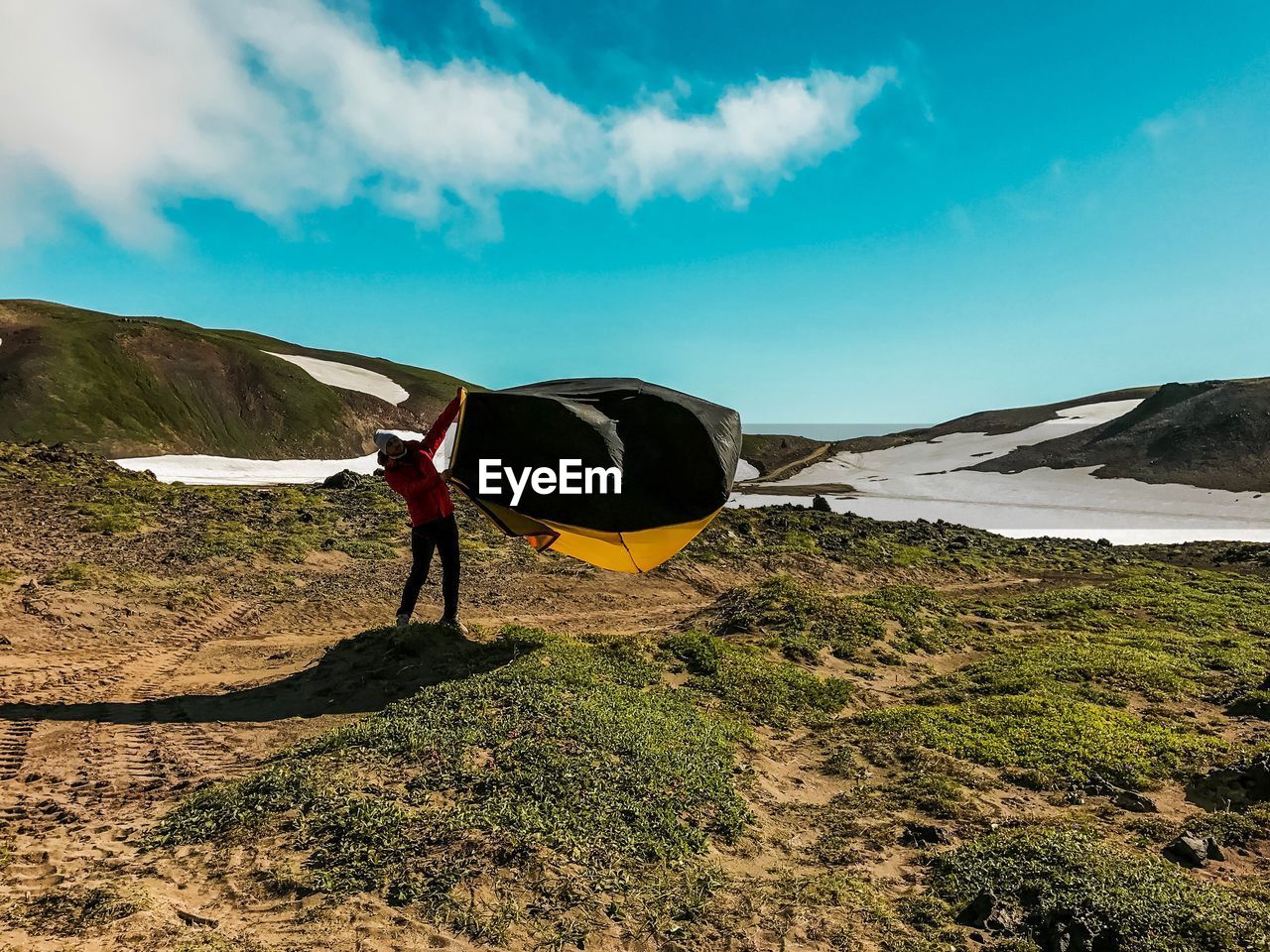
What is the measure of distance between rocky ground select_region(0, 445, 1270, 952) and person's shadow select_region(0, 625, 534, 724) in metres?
0.05

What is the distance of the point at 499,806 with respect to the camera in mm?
5812

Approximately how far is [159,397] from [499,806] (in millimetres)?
58679

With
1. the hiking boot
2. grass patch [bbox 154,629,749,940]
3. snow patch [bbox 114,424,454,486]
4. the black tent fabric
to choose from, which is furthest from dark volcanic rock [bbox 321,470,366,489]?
grass patch [bbox 154,629,749,940]

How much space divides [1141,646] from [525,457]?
43.4ft

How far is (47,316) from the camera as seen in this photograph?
191 feet

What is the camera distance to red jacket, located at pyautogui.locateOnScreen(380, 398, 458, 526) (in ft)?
31.1

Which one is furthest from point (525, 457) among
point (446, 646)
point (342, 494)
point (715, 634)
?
point (342, 494)

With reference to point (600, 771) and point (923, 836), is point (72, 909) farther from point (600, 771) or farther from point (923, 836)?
point (923, 836)

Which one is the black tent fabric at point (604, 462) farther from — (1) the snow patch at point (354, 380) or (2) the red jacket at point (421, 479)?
(1) the snow patch at point (354, 380)

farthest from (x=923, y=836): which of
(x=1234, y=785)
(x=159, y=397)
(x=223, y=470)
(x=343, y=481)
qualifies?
(x=159, y=397)

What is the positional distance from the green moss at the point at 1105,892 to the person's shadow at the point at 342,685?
623 cm

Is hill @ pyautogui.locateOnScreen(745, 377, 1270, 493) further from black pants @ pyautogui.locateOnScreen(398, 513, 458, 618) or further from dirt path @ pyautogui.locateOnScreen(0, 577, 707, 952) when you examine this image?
black pants @ pyautogui.locateOnScreen(398, 513, 458, 618)

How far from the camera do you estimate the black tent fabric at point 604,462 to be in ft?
Answer: 34.2

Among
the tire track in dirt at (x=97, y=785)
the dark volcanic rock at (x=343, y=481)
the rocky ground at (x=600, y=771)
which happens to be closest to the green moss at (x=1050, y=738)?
the rocky ground at (x=600, y=771)
